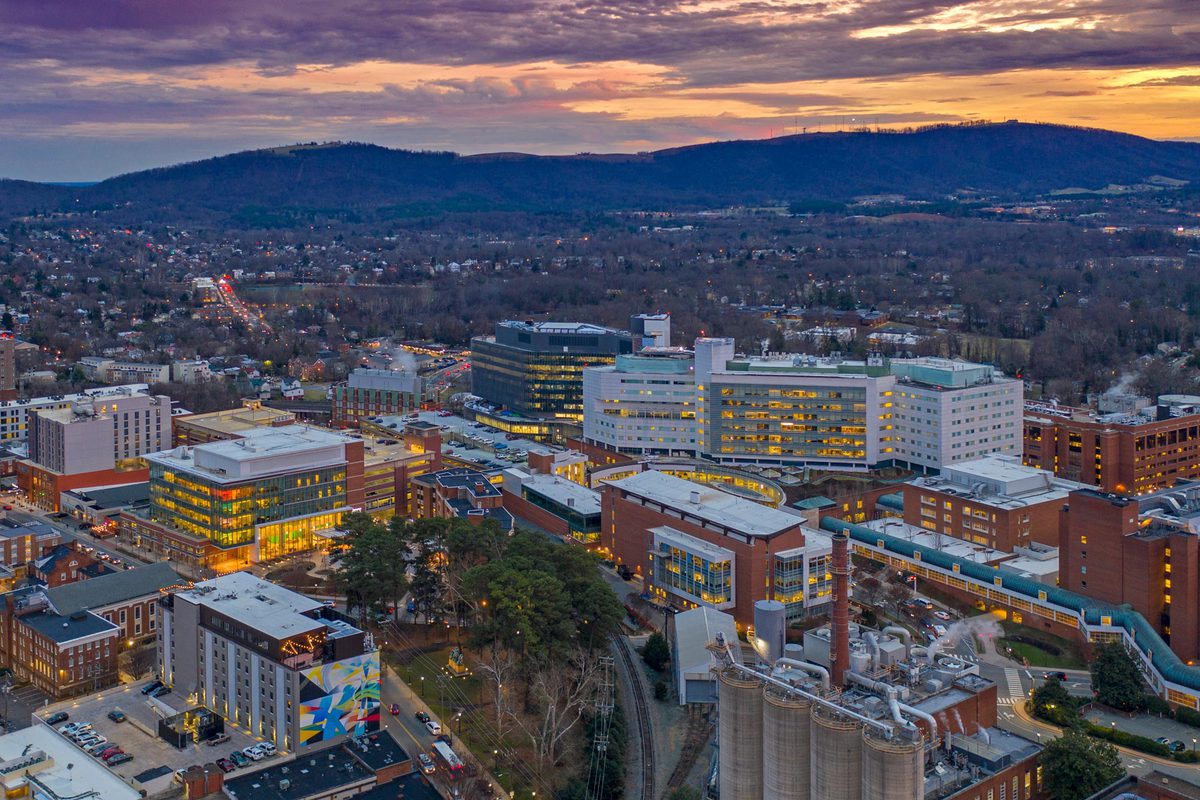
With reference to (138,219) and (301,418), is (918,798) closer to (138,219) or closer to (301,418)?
(301,418)

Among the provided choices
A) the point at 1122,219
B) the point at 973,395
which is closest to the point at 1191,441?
the point at 973,395

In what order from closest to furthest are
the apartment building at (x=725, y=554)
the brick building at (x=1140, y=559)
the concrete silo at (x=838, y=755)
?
the concrete silo at (x=838, y=755)
the brick building at (x=1140, y=559)
the apartment building at (x=725, y=554)

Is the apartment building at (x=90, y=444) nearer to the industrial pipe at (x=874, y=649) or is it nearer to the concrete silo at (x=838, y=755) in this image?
the industrial pipe at (x=874, y=649)

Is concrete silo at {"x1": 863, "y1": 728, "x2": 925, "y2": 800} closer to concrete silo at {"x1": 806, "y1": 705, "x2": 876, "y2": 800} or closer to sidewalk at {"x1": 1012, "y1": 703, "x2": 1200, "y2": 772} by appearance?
concrete silo at {"x1": 806, "y1": 705, "x2": 876, "y2": 800}

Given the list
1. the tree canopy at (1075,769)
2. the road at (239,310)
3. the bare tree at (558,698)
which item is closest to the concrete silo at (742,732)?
the bare tree at (558,698)

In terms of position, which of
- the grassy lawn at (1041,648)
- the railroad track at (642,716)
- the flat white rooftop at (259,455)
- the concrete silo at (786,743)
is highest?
the flat white rooftop at (259,455)

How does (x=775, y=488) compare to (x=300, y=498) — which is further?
(x=775, y=488)

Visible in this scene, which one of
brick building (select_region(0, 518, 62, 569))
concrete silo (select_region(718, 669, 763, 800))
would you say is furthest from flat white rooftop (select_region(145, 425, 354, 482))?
concrete silo (select_region(718, 669, 763, 800))
